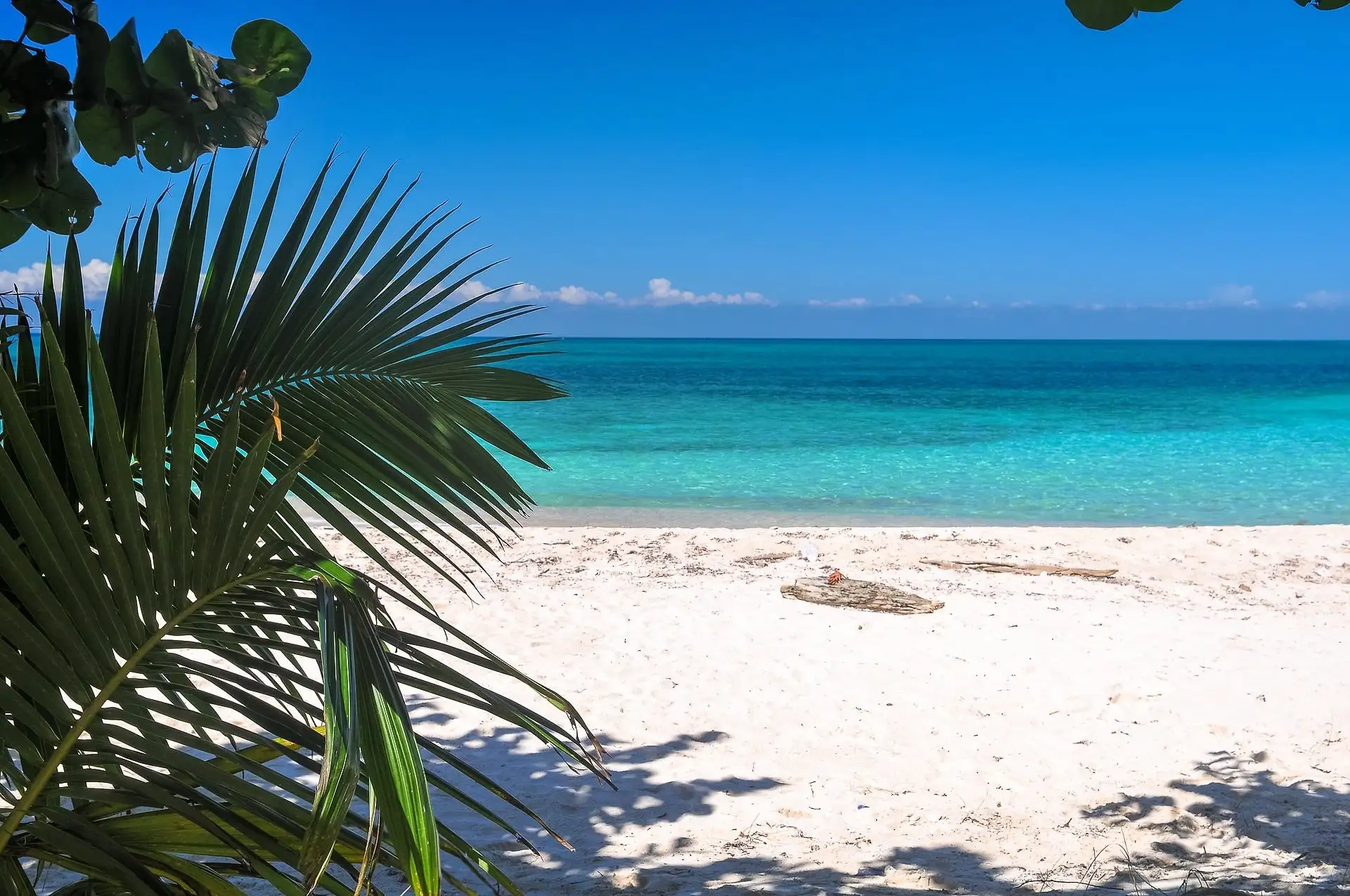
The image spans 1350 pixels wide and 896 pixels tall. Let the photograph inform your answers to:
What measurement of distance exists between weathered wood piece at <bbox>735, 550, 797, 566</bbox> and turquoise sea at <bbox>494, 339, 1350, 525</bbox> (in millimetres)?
3943

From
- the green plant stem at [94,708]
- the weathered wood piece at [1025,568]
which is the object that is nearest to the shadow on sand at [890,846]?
the green plant stem at [94,708]

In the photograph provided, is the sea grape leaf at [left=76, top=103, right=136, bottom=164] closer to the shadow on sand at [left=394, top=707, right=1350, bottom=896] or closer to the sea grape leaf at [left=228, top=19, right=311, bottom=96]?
the sea grape leaf at [left=228, top=19, right=311, bottom=96]

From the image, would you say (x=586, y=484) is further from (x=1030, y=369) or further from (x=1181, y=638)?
(x=1030, y=369)

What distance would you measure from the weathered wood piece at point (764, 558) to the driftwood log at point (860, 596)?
3.85 ft

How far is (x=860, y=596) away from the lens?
6852mm

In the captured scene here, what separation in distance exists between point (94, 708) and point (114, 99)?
0.99 meters

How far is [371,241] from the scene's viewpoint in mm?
1900

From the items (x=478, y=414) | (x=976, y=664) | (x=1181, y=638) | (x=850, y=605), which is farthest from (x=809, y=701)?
(x=478, y=414)

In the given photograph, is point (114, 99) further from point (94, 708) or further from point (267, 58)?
point (94, 708)

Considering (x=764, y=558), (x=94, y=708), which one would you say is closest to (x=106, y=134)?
(x=94, y=708)

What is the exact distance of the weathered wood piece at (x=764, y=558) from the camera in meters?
8.41

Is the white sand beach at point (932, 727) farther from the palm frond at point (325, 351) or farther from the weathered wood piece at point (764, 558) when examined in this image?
the palm frond at point (325, 351)

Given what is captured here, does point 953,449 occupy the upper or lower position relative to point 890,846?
upper

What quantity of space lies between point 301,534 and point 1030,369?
6406 centimetres
